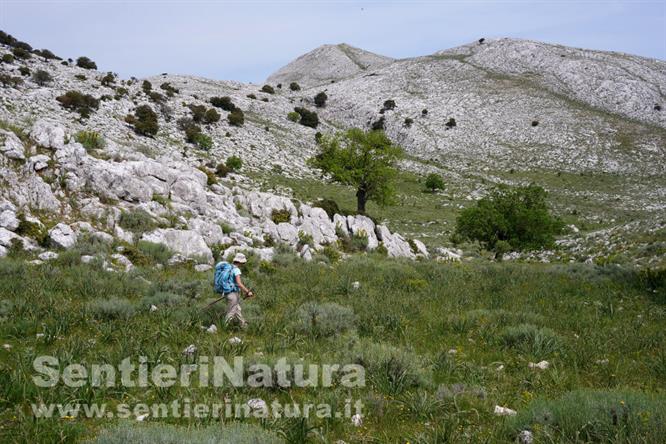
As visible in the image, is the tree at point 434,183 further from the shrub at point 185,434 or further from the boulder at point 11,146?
the shrub at point 185,434

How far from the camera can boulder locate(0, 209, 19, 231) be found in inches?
556

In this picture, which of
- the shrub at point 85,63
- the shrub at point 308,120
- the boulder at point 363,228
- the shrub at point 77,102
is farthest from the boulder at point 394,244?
the shrub at point 85,63

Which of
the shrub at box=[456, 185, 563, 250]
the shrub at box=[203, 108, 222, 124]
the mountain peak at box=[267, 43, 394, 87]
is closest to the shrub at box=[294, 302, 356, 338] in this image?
the shrub at box=[456, 185, 563, 250]

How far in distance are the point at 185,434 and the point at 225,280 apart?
5.13 metres

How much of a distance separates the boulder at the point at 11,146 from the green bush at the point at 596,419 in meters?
19.4

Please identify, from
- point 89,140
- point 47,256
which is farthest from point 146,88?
point 47,256

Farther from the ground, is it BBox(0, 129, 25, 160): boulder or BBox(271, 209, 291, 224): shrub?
BBox(0, 129, 25, 160): boulder

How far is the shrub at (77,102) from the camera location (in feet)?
141

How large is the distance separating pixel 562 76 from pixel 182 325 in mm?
94831

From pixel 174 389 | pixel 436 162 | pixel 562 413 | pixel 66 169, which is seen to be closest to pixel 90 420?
pixel 174 389

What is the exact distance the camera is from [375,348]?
714 cm

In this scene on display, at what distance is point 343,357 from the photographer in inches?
278

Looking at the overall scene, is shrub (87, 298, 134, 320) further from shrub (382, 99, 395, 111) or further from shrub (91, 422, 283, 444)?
shrub (382, 99, 395, 111)

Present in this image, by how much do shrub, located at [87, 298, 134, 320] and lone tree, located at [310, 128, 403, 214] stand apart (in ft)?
75.2
